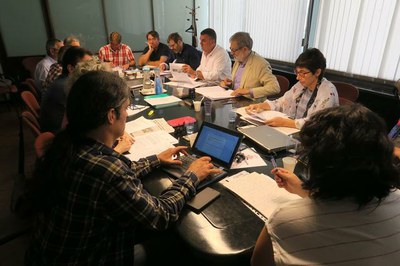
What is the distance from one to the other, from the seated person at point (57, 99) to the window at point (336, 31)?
284 centimetres

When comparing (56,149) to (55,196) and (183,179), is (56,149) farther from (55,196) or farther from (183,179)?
(183,179)

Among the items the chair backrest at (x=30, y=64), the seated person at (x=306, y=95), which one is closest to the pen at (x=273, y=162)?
the seated person at (x=306, y=95)

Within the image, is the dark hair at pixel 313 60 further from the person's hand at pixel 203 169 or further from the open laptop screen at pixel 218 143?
the person's hand at pixel 203 169

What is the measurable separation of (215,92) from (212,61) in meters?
0.95

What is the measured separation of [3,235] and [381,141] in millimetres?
1558

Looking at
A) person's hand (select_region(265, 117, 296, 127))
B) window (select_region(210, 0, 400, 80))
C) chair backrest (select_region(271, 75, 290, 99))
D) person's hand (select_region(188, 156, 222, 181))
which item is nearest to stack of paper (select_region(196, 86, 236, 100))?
chair backrest (select_region(271, 75, 290, 99))

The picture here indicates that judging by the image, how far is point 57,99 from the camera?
2.10 meters

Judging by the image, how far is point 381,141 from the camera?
2.26 ft

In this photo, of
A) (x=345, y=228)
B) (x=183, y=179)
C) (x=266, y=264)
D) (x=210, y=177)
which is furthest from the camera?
(x=210, y=177)

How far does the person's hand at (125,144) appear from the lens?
5.00 ft

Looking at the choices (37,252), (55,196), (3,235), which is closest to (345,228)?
(55,196)

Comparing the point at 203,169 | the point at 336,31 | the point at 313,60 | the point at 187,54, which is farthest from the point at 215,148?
the point at 187,54

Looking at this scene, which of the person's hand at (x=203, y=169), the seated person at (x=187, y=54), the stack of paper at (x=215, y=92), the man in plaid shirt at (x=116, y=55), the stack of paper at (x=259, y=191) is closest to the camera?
the stack of paper at (x=259, y=191)

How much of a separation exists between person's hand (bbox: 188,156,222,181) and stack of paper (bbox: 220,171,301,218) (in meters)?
0.07
